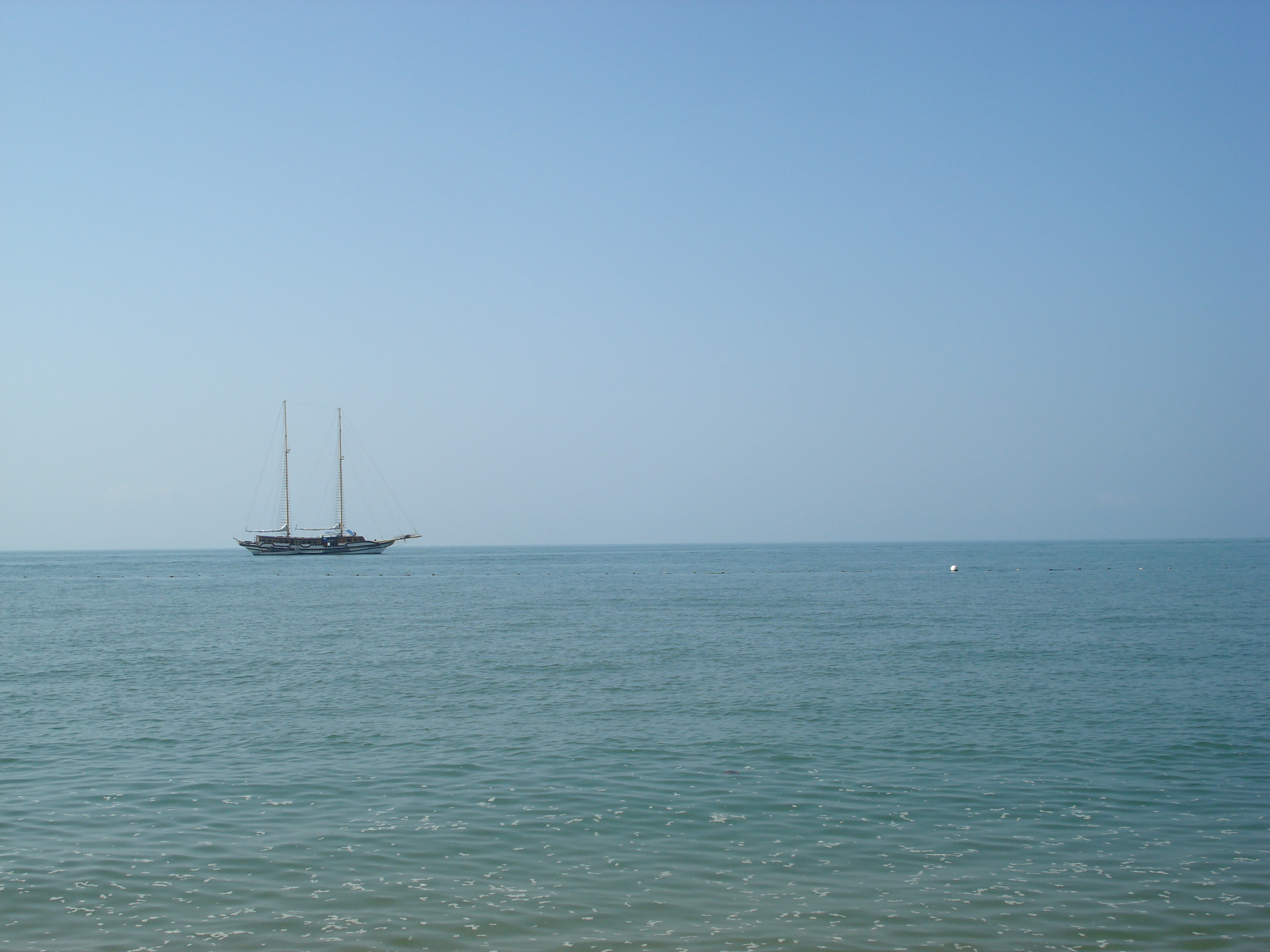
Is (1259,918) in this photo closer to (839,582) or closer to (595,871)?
(595,871)

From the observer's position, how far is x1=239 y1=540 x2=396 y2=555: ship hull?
184125 millimetres

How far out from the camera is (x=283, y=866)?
14328mm

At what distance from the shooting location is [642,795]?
18297mm

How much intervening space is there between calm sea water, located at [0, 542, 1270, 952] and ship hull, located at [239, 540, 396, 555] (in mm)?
143074

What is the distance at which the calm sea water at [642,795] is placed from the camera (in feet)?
40.6

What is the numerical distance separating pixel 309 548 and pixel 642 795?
17778cm

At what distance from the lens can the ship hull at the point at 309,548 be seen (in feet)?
604

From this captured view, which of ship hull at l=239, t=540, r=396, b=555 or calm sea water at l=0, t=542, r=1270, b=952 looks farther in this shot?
ship hull at l=239, t=540, r=396, b=555

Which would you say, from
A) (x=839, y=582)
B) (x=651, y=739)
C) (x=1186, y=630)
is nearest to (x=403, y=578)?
(x=839, y=582)

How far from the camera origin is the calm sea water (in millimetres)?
12367

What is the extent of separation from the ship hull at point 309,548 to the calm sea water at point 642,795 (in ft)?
469

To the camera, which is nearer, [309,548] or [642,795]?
[642,795]

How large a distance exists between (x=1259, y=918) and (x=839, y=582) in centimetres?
9210

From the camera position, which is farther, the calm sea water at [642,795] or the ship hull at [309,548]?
the ship hull at [309,548]
